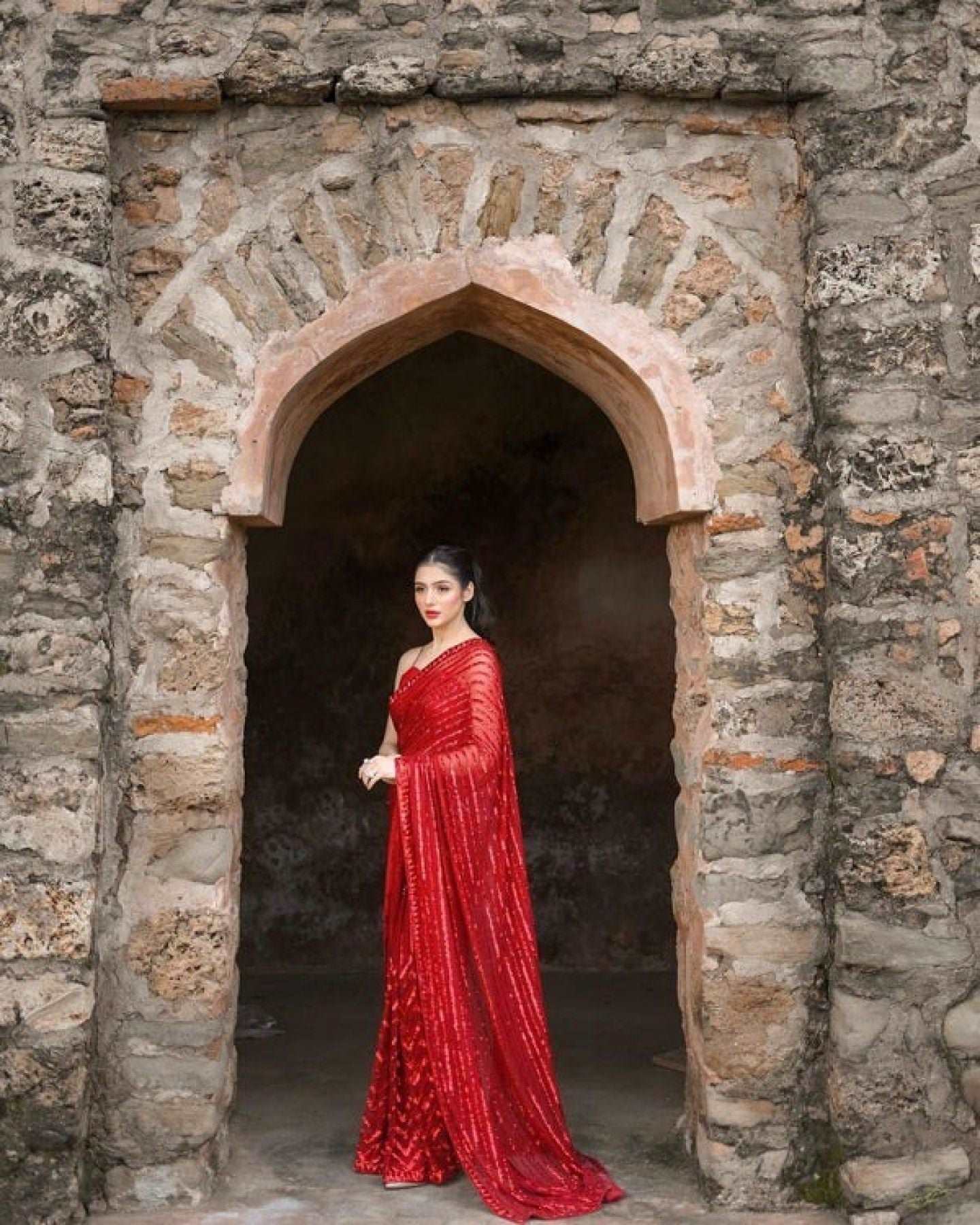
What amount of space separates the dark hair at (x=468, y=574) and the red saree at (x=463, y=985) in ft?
0.69

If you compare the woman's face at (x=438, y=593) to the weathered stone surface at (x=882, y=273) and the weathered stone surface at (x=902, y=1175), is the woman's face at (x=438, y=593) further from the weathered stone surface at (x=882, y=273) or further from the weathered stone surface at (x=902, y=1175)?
the weathered stone surface at (x=902, y=1175)

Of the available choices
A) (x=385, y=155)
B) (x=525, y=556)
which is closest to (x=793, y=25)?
(x=385, y=155)

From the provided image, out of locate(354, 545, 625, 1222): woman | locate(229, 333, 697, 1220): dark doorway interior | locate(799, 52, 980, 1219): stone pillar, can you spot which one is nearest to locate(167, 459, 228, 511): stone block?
locate(354, 545, 625, 1222): woman

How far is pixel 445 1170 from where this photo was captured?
421 cm

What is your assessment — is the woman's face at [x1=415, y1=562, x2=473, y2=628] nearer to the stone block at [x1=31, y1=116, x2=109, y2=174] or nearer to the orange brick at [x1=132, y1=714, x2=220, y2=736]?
the orange brick at [x1=132, y1=714, x2=220, y2=736]

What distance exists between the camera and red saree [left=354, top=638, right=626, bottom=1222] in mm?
4117

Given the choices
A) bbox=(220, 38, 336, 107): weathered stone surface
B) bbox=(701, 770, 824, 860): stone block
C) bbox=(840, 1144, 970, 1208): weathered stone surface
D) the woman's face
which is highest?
bbox=(220, 38, 336, 107): weathered stone surface

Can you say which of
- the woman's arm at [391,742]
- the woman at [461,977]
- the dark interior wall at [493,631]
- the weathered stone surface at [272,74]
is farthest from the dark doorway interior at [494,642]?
the weathered stone surface at [272,74]

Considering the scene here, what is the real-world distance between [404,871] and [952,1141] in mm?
1683

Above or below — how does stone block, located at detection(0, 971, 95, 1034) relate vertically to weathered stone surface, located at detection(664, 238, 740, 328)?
below

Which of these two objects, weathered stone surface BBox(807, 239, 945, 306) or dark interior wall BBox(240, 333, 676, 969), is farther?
dark interior wall BBox(240, 333, 676, 969)

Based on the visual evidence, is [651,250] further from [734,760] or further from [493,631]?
[493,631]

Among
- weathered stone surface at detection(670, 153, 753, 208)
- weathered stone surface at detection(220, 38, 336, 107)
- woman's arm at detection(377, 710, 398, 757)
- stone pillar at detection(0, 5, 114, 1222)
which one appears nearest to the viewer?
stone pillar at detection(0, 5, 114, 1222)

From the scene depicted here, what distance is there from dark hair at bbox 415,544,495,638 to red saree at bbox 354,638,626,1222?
8.3 inches
